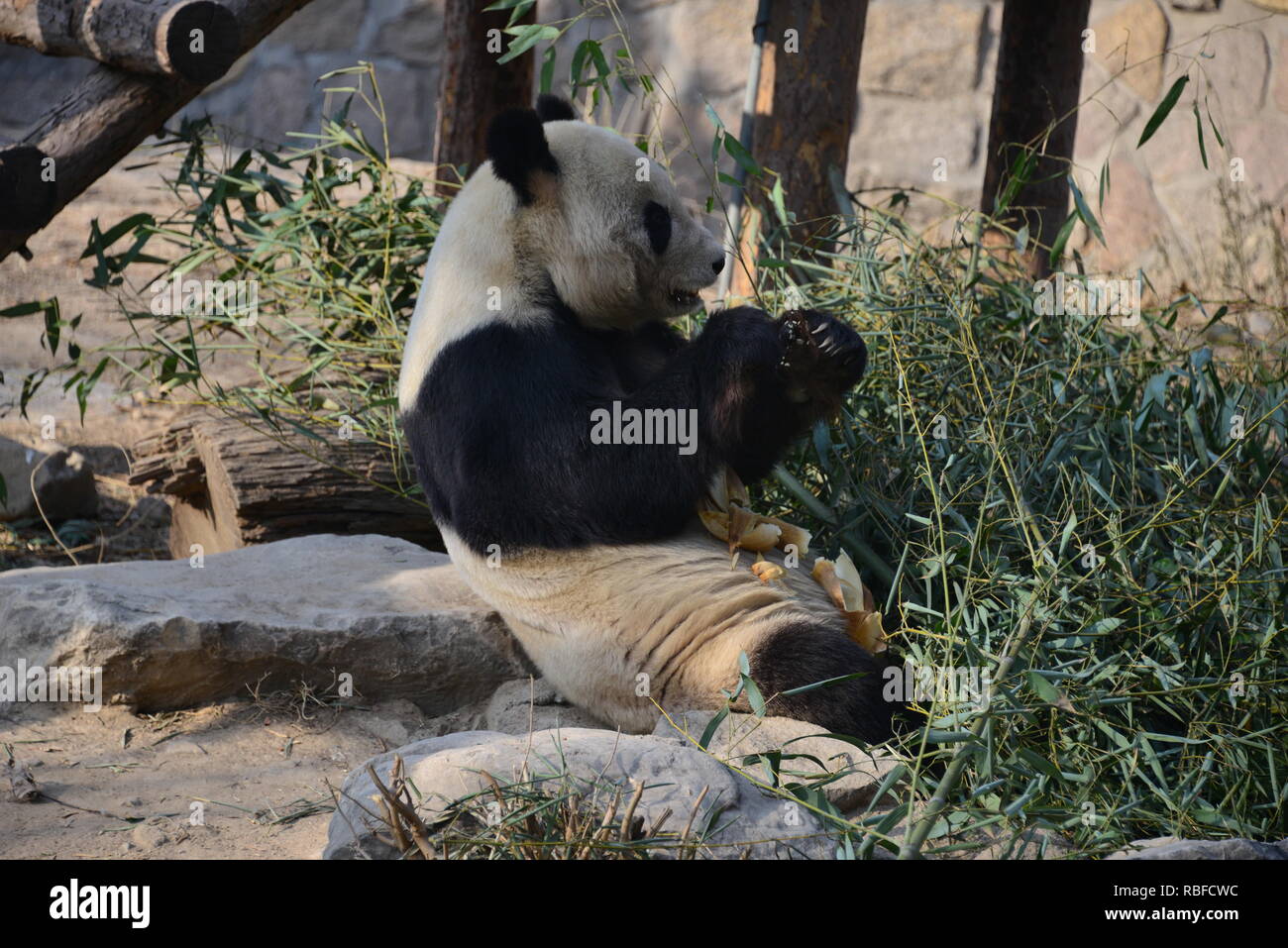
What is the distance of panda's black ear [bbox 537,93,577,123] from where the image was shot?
12.0 ft

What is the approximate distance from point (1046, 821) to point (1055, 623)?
54 centimetres

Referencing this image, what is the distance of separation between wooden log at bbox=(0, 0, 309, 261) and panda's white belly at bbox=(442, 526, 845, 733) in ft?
5.36

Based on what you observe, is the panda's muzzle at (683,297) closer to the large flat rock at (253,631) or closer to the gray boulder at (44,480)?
the large flat rock at (253,631)

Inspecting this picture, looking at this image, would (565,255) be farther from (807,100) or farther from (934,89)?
(934,89)

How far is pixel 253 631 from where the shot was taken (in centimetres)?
338

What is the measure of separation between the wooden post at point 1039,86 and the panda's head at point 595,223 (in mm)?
2308

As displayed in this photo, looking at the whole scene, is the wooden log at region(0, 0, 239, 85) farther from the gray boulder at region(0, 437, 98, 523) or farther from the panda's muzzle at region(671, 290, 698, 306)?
the gray boulder at region(0, 437, 98, 523)

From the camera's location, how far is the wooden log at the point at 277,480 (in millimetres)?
4336

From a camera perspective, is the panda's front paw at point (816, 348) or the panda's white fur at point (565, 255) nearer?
the panda's front paw at point (816, 348)

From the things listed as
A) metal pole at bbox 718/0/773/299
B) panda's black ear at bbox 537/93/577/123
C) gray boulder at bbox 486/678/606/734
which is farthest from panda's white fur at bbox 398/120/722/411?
metal pole at bbox 718/0/773/299

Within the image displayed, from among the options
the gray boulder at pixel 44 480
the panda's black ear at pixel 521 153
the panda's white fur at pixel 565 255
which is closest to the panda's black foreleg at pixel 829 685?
the panda's white fur at pixel 565 255

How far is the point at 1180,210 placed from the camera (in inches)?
341

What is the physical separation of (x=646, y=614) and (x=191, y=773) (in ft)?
3.82
